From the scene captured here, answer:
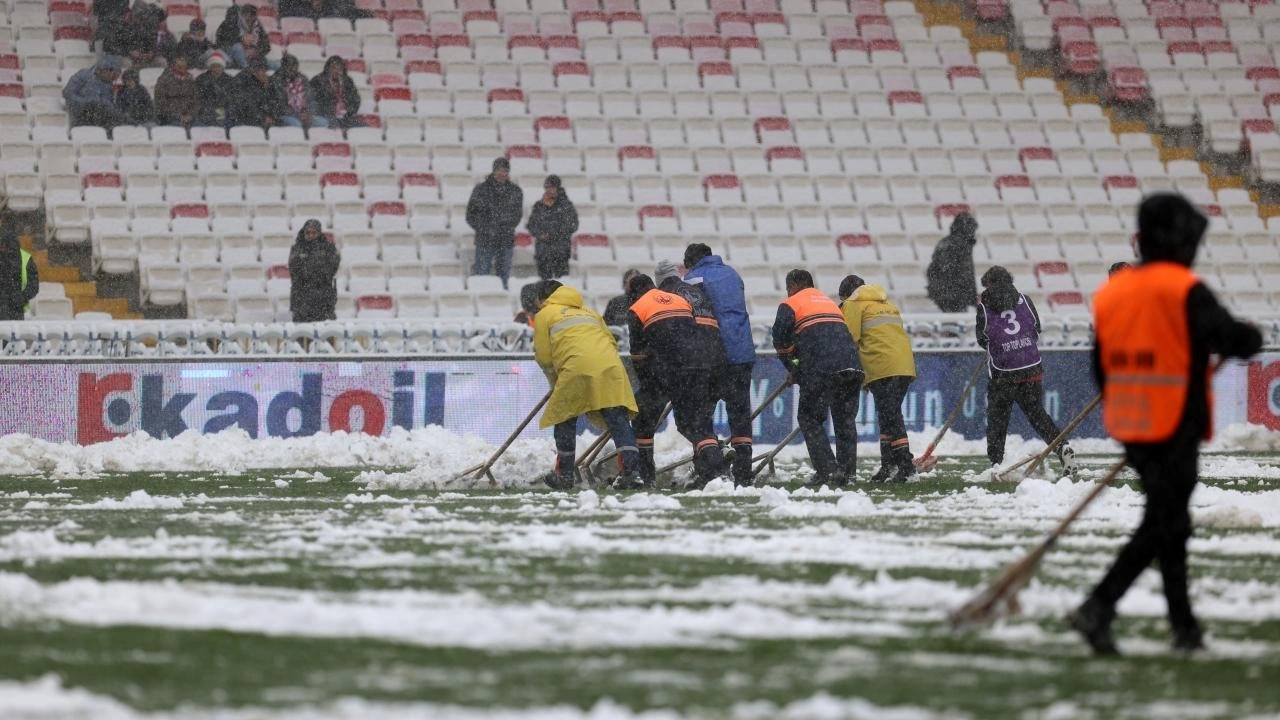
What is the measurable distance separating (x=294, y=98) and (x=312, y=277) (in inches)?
188

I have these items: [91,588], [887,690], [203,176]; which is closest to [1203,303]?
[887,690]

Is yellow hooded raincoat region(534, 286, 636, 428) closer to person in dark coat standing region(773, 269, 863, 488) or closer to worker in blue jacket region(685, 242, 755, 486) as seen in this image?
worker in blue jacket region(685, 242, 755, 486)

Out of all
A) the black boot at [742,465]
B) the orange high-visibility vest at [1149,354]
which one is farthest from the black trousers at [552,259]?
the orange high-visibility vest at [1149,354]

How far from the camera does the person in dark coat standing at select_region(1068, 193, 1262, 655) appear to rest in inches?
209

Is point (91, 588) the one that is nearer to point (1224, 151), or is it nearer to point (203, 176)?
point (203, 176)

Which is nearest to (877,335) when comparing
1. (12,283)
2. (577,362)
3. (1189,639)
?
(577,362)

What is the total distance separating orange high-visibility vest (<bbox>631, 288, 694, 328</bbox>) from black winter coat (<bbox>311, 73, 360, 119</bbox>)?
1044 centimetres

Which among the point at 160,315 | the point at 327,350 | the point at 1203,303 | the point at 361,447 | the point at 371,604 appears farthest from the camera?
the point at 160,315

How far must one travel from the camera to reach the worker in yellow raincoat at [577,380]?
13.0 m

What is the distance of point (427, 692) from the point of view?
4496 millimetres

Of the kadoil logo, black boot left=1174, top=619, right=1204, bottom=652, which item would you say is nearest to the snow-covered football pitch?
black boot left=1174, top=619, right=1204, bottom=652

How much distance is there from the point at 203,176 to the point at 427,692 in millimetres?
17661

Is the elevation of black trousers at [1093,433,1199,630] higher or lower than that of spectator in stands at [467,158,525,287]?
lower

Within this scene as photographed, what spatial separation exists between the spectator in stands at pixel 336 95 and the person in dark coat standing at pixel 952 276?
725 centimetres
